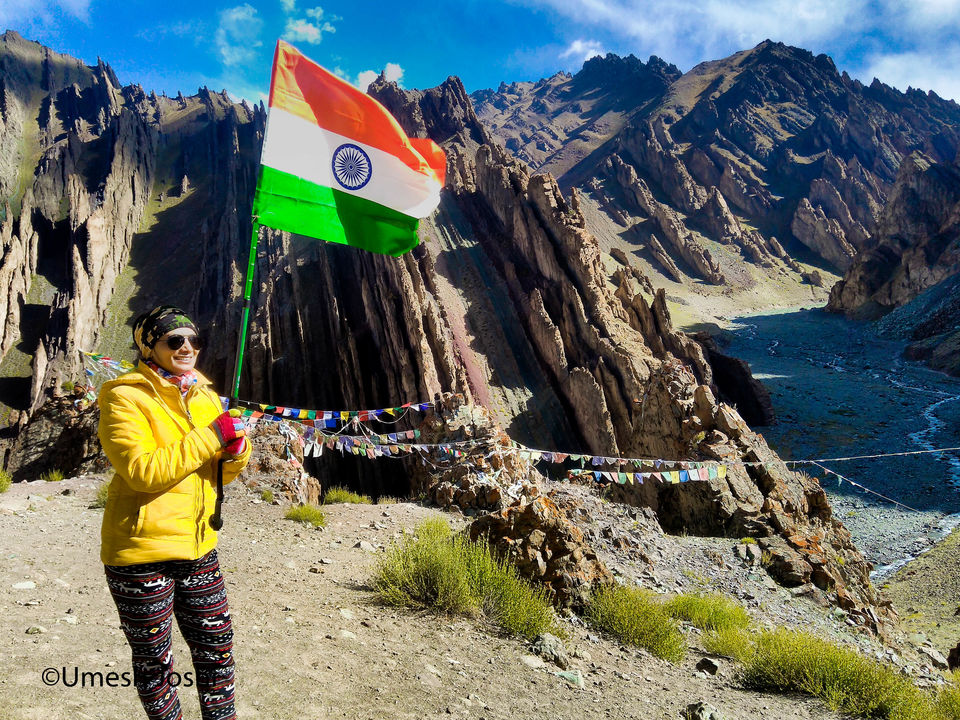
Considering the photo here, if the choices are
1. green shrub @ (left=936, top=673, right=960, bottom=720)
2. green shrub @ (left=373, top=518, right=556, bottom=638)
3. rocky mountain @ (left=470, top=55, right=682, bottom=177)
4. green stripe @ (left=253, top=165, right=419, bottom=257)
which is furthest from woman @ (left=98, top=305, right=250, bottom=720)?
rocky mountain @ (left=470, top=55, right=682, bottom=177)

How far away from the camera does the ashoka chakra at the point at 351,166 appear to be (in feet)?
23.2

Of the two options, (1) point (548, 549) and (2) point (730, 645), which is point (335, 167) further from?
(2) point (730, 645)

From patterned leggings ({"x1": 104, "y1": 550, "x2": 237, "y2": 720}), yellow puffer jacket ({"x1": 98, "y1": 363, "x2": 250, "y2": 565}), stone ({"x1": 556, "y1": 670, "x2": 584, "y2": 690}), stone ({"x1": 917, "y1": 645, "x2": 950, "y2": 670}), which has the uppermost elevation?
yellow puffer jacket ({"x1": 98, "y1": 363, "x2": 250, "y2": 565})

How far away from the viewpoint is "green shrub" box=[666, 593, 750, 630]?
6820 millimetres

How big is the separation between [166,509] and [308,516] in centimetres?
645

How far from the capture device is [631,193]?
287 feet

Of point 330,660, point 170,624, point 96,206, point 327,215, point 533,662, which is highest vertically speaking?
point 96,206

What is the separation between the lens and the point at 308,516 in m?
8.66

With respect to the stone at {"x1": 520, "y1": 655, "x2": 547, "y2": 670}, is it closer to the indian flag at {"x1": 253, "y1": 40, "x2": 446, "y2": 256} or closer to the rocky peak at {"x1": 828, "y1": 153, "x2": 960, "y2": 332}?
the indian flag at {"x1": 253, "y1": 40, "x2": 446, "y2": 256}

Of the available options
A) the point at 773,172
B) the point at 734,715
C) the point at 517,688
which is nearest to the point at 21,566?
the point at 517,688

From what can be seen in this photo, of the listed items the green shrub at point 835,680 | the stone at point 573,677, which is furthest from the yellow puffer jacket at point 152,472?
A: the green shrub at point 835,680

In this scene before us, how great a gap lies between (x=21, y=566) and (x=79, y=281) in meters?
48.6

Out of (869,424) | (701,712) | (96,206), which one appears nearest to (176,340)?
(701,712)

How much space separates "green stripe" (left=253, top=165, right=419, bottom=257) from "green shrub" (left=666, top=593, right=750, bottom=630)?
614 centimetres
